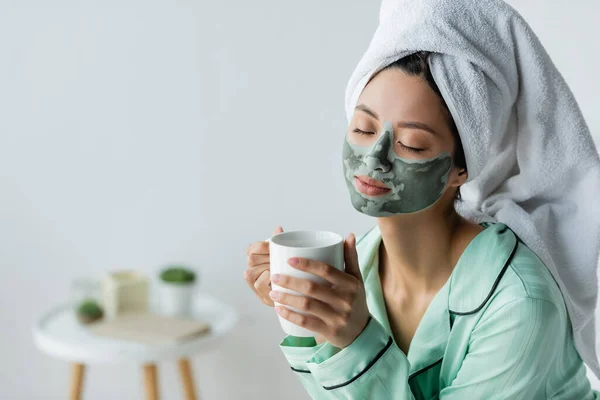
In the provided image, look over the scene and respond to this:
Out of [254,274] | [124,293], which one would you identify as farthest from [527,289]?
[124,293]

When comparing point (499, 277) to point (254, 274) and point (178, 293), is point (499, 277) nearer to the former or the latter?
point (254, 274)

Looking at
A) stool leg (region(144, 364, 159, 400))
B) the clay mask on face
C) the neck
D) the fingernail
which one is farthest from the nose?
stool leg (region(144, 364, 159, 400))

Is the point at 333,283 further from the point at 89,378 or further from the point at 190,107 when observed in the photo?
the point at 89,378

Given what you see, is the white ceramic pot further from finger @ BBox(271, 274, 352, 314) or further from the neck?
finger @ BBox(271, 274, 352, 314)

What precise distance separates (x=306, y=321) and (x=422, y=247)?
0.27 meters

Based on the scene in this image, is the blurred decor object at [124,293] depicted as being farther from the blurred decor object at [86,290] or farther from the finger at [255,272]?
the finger at [255,272]

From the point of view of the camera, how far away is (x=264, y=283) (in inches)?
37.0

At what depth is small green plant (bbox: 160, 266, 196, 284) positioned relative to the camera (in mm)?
1946

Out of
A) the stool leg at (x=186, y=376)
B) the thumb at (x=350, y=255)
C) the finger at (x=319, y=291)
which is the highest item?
the thumb at (x=350, y=255)

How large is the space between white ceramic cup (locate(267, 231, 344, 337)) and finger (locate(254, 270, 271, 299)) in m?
0.07

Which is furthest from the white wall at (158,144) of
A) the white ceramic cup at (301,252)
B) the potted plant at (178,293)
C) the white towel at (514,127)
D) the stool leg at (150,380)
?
the white ceramic cup at (301,252)

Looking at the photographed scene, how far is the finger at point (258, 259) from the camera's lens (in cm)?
96

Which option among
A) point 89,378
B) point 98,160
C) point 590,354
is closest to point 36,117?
point 98,160

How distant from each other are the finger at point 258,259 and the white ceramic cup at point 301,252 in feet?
0.26
